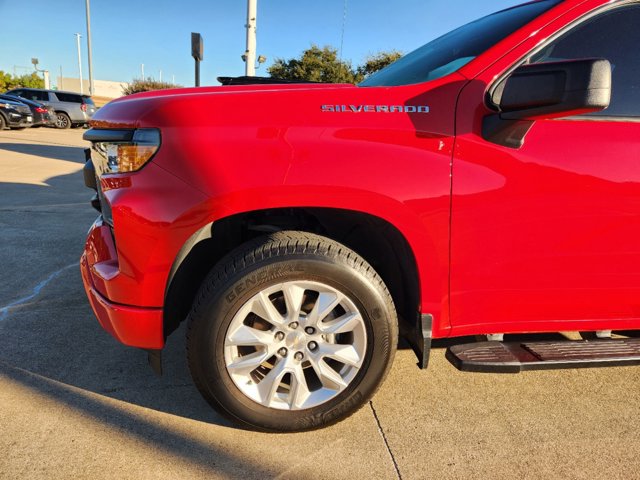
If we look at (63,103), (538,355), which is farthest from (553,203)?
(63,103)

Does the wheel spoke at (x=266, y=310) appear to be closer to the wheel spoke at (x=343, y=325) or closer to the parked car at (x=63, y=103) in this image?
the wheel spoke at (x=343, y=325)

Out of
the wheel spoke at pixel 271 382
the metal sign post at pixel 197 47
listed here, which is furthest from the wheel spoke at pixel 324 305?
the metal sign post at pixel 197 47

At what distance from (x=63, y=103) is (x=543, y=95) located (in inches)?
929

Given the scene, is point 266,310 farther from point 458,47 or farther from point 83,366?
point 458,47

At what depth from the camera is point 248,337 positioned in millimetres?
1925

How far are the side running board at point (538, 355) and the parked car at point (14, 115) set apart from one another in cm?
A: 1881

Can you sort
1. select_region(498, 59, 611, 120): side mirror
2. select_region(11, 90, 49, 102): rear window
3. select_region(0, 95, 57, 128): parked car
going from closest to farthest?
select_region(498, 59, 611, 120): side mirror → select_region(0, 95, 57, 128): parked car → select_region(11, 90, 49, 102): rear window

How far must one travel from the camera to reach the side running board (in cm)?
196

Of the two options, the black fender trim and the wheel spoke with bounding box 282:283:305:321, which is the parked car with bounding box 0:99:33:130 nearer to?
the wheel spoke with bounding box 282:283:305:321

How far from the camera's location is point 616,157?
6.33 ft

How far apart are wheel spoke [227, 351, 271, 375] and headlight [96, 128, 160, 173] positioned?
0.91 m

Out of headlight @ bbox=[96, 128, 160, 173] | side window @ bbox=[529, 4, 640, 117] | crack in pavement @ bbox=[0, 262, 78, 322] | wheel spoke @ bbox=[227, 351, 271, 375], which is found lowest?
crack in pavement @ bbox=[0, 262, 78, 322]

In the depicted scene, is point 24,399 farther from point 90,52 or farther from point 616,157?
point 90,52

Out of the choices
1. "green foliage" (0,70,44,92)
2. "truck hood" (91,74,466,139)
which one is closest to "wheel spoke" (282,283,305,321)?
"truck hood" (91,74,466,139)
